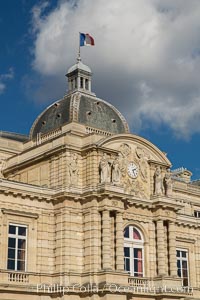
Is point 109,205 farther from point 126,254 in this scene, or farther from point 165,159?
point 165,159

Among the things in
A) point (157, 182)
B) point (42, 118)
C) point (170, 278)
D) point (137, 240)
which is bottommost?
point (170, 278)

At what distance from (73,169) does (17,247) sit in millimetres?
6285

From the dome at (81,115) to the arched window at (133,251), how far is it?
7984 millimetres

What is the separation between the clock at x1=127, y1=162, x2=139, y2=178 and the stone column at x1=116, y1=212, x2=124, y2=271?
3806 mm

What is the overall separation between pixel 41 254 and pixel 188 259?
1357 centimetres

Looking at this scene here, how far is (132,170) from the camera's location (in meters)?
40.2

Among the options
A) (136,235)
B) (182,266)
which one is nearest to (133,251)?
(136,235)

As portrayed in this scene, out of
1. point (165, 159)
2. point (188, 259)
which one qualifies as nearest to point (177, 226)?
point (188, 259)

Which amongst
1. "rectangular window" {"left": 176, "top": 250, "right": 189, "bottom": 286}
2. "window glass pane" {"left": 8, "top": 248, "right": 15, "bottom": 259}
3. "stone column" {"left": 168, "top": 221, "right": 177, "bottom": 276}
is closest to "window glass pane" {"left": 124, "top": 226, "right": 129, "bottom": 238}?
"stone column" {"left": 168, "top": 221, "right": 177, "bottom": 276}

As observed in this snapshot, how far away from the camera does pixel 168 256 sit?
1576 inches

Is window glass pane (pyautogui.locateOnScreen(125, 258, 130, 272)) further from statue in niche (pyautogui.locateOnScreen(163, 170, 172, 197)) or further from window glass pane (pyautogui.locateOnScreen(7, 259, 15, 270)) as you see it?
window glass pane (pyautogui.locateOnScreen(7, 259, 15, 270))

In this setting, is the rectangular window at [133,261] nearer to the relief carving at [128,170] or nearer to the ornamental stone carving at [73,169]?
the relief carving at [128,170]

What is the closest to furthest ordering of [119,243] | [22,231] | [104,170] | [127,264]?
[22,231]
[119,243]
[104,170]
[127,264]

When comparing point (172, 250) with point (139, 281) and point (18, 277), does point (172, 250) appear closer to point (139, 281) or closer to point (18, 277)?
point (139, 281)
